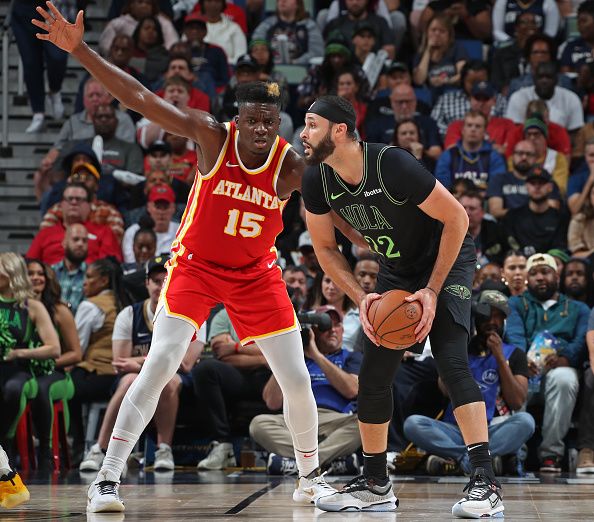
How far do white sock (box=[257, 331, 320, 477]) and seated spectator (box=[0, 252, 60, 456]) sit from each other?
3175 mm

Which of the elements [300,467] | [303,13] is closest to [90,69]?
[300,467]

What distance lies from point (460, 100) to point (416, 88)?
670 mm

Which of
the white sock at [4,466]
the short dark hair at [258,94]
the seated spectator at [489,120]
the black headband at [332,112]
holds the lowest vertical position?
the white sock at [4,466]

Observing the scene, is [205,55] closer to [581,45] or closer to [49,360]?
[581,45]

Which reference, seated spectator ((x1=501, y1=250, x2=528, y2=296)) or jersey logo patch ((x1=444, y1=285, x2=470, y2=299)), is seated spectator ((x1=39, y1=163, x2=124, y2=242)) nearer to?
seated spectator ((x1=501, y1=250, x2=528, y2=296))

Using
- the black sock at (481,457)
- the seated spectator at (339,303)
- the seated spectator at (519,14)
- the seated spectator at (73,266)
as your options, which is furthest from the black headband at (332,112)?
the seated spectator at (519,14)

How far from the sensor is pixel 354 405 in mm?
7867

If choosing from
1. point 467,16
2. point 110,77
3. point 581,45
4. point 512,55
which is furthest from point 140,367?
point 467,16

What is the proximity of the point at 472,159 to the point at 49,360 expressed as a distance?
444 cm

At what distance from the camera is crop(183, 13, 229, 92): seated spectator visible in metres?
12.4

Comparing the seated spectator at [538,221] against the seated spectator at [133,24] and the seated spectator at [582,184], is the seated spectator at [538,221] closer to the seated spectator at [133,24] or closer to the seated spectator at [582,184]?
the seated spectator at [582,184]

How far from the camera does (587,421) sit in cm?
761

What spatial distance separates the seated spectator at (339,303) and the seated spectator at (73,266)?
211cm

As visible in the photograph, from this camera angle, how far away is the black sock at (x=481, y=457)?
15.4ft
